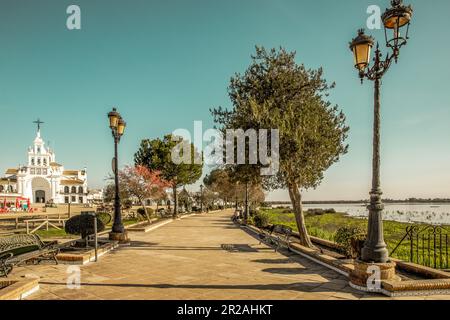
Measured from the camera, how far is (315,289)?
224 inches

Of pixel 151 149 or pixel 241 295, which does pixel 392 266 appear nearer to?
pixel 241 295

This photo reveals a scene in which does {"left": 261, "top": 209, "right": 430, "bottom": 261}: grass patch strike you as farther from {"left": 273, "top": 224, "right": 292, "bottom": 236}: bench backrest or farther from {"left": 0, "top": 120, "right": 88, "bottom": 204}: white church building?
{"left": 0, "top": 120, "right": 88, "bottom": 204}: white church building

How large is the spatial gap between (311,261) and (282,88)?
5.77 meters

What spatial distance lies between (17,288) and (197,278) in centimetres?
320

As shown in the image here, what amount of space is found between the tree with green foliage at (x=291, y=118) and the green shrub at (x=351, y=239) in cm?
221

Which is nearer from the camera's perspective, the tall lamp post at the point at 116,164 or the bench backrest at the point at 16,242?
the bench backrest at the point at 16,242

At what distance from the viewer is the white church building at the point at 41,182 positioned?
3846 inches

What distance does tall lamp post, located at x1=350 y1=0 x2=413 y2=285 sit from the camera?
5.68 meters

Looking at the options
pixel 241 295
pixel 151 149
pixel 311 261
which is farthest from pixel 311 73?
pixel 151 149

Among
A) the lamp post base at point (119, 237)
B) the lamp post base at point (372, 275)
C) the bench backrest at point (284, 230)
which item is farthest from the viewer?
the lamp post base at point (119, 237)

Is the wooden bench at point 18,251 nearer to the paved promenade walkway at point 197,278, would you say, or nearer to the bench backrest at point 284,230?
the paved promenade walkway at point 197,278

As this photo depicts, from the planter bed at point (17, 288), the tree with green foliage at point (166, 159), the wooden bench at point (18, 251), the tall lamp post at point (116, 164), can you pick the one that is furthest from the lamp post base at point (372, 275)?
the tree with green foliage at point (166, 159)
